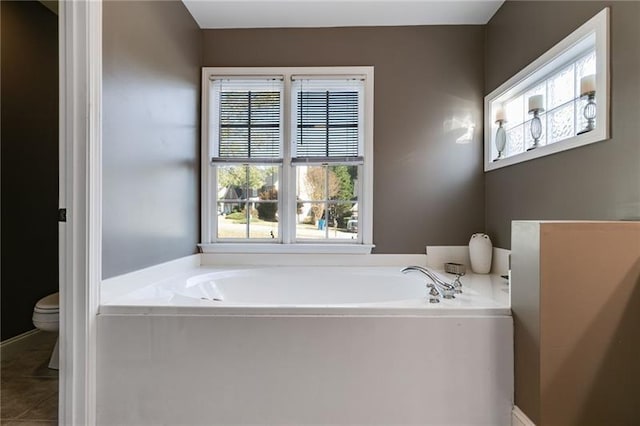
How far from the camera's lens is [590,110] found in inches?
58.5

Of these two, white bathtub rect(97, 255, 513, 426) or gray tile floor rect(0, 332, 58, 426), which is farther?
gray tile floor rect(0, 332, 58, 426)

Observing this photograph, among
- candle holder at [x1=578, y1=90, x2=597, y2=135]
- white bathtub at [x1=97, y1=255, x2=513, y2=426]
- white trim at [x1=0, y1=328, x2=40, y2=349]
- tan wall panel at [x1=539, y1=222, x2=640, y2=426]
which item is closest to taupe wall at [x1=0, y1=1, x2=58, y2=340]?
white trim at [x1=0, y1=328, x2=40, y2=349]

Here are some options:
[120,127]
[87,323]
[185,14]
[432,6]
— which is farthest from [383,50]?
[87,323]

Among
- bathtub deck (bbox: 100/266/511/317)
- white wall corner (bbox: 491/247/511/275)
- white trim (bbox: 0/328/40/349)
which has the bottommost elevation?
white trim (bbox: 0/328/40/349)

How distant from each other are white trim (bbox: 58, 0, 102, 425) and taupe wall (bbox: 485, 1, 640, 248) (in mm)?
2245

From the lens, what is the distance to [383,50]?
98.0 inches

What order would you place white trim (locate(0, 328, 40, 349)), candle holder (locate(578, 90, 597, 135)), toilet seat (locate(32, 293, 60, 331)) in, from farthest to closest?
white trim (locate(0, 328, 40, 349)) → toilet seat (locate(32, 293, 60, 331)) → candle holder (locate(578, 90, 597, 135))

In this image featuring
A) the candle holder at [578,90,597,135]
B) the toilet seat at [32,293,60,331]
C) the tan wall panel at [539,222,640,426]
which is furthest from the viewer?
the toilet seat at [32,293,60,331]

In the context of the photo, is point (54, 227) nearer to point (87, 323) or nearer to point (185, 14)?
point (87, 323)

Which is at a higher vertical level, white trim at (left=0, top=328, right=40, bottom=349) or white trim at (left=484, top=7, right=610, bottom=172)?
white trim at (left=484, top=7, right=610, bottom=172)

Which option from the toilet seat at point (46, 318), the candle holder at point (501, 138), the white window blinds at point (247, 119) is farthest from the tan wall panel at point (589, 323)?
the toilet seat at point (46, 318)

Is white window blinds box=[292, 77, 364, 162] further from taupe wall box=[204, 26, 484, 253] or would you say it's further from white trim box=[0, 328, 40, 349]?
white trim box=[0, 328, 40, 349]

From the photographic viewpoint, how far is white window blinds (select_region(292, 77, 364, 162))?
2529 millimetres

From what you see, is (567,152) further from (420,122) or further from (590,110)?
(420,122)
